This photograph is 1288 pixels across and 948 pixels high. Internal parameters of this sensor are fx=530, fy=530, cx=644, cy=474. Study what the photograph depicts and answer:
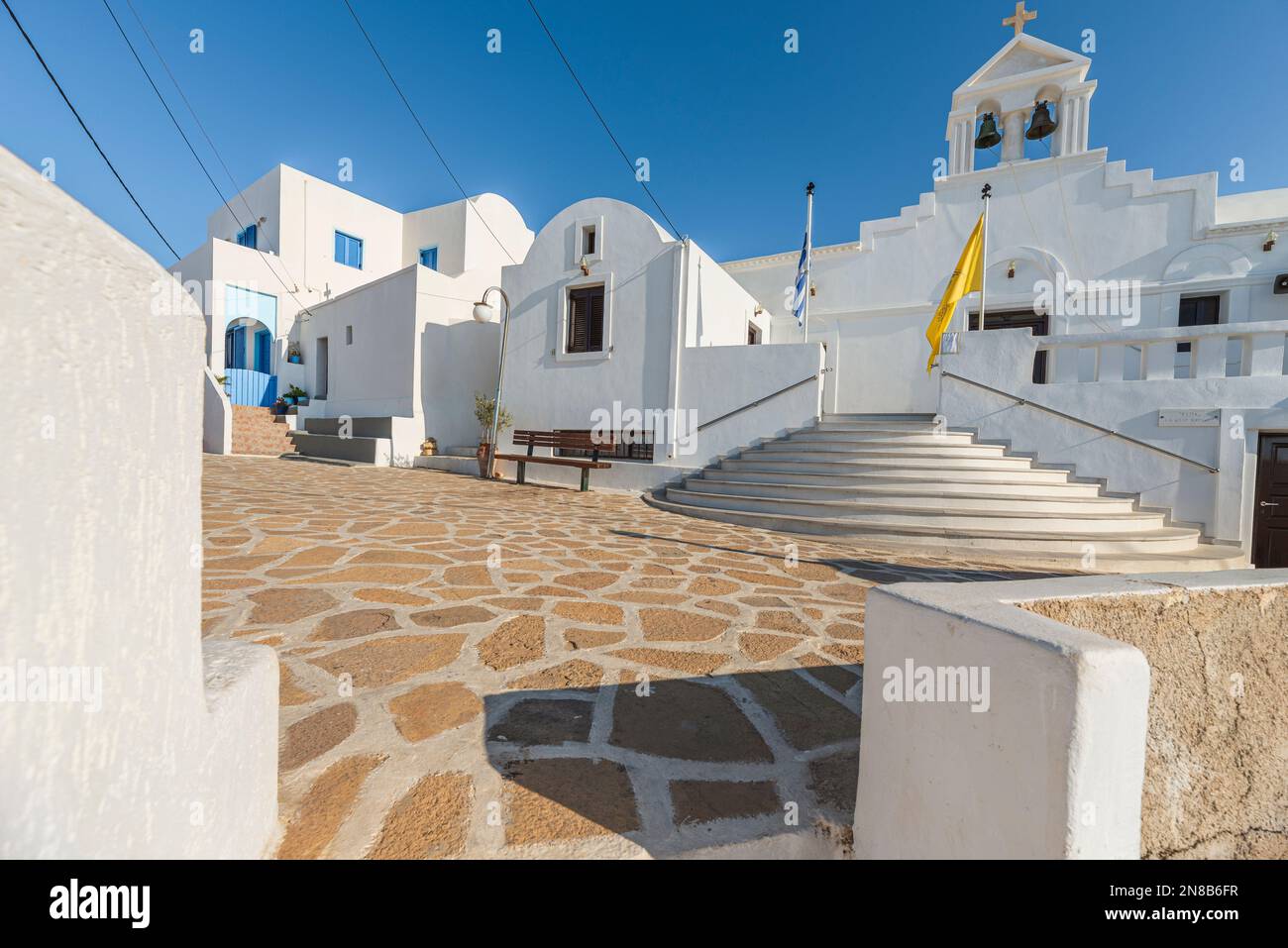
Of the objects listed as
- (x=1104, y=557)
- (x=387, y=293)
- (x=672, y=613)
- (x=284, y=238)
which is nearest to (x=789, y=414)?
(x=1104, y=557)

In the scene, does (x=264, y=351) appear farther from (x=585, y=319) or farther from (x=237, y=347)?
(x=585, y=319)

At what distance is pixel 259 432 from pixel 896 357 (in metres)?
17.0

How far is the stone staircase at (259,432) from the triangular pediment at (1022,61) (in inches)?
796

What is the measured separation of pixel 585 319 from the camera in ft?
41.8

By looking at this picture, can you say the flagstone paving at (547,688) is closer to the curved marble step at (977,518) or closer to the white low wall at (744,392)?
the curved marble step at (977,518)

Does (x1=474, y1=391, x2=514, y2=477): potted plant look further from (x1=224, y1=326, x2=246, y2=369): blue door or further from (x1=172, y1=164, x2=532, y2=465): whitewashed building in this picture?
(x1=224, y1=326, x2=246, y2=369): blue door

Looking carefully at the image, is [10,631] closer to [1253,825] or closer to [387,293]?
[1253,825]

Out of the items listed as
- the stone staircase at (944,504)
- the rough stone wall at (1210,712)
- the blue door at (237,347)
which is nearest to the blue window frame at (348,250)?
the blue door at (237,347)

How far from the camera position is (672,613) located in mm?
3348

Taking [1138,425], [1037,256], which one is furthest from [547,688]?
[1037,256]

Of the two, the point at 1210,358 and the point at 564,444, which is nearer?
the point at 1210,358

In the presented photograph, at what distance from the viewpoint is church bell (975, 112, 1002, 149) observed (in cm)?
1223

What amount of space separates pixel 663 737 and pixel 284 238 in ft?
73.2

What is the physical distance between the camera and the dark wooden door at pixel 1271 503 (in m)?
7.04
